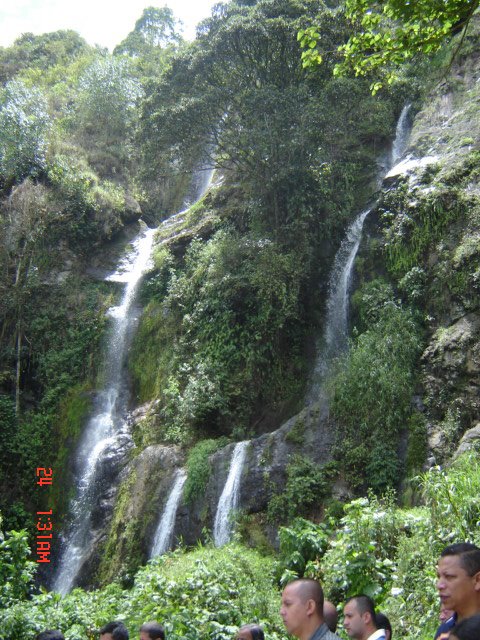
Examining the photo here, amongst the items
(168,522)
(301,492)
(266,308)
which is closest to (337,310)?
(266,308)

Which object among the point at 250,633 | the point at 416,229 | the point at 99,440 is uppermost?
the point at 416,229

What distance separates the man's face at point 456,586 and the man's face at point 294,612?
681 millimetres

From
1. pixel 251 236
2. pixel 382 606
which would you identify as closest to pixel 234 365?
pixel 251 236

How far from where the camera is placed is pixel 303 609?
8.65 feet

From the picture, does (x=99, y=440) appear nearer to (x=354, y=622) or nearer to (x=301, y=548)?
(x=301, y=548)

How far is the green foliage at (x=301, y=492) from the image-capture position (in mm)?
8422

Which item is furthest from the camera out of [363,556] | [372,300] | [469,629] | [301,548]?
[372,300]

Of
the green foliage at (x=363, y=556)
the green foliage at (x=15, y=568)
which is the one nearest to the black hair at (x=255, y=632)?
the green foliage at (x=363, y=556)

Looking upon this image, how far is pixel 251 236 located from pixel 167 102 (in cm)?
461

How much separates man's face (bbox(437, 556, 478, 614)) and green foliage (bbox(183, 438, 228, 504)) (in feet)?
24.2

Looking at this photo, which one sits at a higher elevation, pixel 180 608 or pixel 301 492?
pixel 301 492

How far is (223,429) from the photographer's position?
38.4 feet

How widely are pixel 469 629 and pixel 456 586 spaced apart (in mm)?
633

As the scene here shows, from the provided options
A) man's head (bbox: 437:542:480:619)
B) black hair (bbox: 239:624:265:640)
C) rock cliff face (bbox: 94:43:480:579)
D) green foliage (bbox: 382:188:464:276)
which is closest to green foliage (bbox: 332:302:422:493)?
rock cliff face (bbox: 94:43:480:579)
